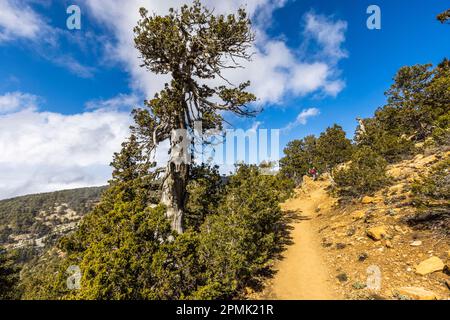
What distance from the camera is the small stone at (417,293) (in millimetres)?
6129

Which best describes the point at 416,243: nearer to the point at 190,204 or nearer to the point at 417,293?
the point at 417,293

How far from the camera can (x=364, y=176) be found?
16438 mm

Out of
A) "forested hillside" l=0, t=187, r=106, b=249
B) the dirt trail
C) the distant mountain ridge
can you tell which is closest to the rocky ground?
the dirt trail

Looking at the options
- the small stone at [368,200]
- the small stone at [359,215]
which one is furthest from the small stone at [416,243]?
the small stone at [368,200]

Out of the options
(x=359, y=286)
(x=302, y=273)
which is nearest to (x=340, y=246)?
(x=302, y=273)

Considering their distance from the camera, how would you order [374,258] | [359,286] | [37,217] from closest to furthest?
1. [359,286]
2. [374,258]
3. [37,217]

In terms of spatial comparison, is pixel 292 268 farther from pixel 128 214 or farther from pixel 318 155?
pixel 318 155

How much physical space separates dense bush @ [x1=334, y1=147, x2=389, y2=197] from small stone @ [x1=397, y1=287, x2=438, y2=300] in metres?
10.8

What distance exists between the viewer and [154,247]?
5473mm

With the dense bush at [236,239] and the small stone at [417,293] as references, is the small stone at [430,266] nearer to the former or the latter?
the small stone at [417,293]

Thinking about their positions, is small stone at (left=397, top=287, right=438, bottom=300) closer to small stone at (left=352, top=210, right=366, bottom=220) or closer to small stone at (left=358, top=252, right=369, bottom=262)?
small stone at (left=358, top=252, right=369, bottom=262)

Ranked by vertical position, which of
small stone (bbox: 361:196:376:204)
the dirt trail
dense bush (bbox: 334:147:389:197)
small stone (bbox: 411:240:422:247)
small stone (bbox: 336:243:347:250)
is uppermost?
dense bush (bbox: 334:147:389:197)

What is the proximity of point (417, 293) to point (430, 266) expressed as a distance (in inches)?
57.5

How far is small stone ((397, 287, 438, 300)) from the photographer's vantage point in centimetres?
613
